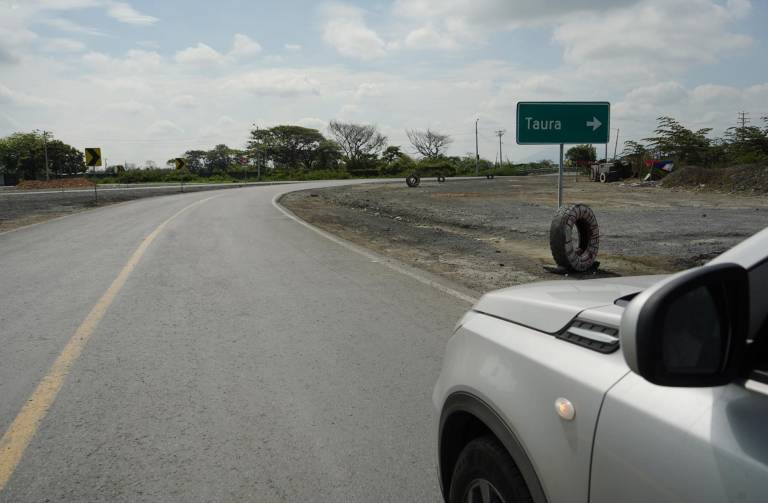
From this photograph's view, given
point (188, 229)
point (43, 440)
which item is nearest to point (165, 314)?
point (43, 440)

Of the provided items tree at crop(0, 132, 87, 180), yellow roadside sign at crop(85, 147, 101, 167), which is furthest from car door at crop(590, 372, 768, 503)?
tree at crop(0, 132, 87, 180)

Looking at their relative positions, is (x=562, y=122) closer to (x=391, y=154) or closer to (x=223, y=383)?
(x=223, y=383)

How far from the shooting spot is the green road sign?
397 inches

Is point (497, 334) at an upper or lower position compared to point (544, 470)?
upper

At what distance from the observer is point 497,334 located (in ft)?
6.99

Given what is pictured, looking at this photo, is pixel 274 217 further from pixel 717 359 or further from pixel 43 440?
pixel 717 359

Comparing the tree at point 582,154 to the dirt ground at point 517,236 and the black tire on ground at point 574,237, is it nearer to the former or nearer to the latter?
the dirt ground at point 517,236

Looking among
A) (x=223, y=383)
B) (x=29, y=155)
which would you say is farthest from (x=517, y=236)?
(x=29, y=155)

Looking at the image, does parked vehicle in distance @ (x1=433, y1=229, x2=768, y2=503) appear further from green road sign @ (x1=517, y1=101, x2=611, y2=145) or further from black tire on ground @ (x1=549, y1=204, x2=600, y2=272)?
green road sign @ (x1=517, y1=101, x2=611, y2=145)

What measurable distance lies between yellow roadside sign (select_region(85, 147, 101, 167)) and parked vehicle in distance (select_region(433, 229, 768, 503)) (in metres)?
32.7

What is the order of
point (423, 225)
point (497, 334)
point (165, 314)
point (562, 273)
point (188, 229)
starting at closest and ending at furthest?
1. point (497, 334)
2. point (165, 314)
3. point (562, 273)
4. point (188, 229)
5. point (423, 225)

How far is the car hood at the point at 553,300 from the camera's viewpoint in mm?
1906

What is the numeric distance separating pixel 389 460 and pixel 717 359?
2.41 m

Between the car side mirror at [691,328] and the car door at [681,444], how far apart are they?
0.26 feet
